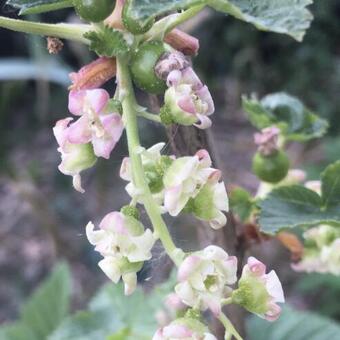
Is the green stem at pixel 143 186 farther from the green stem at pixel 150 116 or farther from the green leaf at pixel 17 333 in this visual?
the green leaf at pixel 17 333

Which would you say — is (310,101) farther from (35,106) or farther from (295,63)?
(35,106)

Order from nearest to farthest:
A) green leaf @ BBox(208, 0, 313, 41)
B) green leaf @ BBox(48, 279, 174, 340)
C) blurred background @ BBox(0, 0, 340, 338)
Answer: green leaf @ BBox(208, 0, 313, 41), green leaf @ BBox(48, 279, 174, 340), blurred background @ BBox(0, 0, 340, 338)

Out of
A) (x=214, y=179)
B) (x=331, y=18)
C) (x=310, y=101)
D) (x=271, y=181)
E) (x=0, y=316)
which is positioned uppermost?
(x=214, y=179)

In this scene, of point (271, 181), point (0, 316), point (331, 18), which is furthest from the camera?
point (331, 18)

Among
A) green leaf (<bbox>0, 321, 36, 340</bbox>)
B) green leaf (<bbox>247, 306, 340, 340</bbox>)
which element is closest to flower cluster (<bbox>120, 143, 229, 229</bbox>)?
green leaf (<bbox>247, 306, 340, 340</bbox>)

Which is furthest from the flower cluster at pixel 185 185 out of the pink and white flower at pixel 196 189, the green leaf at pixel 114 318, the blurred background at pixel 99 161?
the blurred background at pixel 99 161

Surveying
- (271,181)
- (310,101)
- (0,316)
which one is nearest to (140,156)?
(271,181)

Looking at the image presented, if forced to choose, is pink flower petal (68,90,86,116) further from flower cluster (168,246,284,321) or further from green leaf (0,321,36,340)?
green leaf (0,321,36,340)
